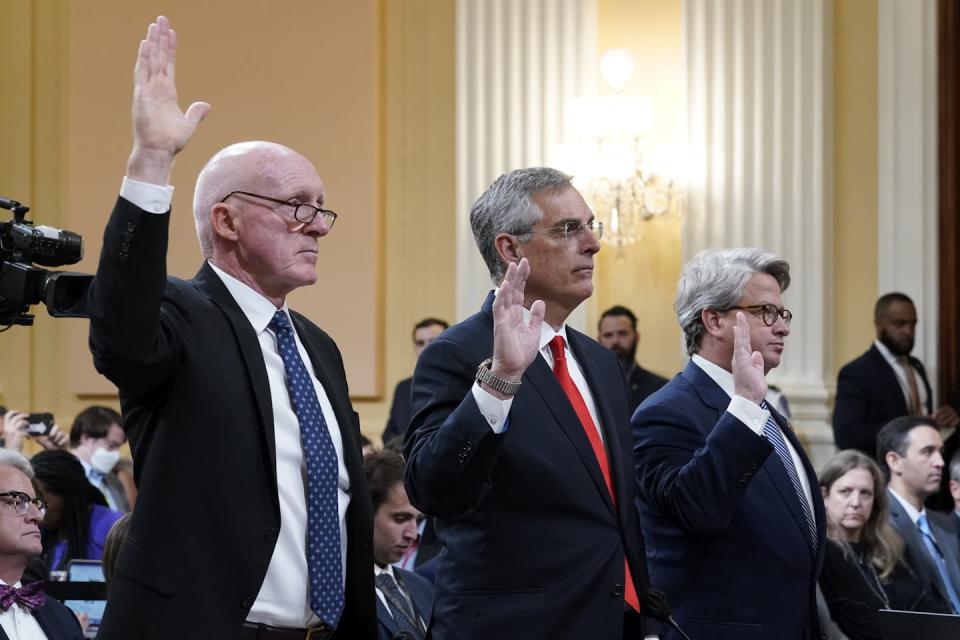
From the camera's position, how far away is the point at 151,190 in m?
2.25

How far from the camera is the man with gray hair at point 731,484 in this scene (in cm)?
323

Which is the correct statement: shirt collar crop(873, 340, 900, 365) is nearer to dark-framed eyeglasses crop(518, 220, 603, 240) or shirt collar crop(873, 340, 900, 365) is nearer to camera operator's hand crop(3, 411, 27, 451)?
camera operator's hand crop(3, 411, 27, 451)

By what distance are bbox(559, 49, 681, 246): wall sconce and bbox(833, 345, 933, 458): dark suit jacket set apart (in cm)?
135

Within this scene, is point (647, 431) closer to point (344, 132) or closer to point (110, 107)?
point (344, 132)

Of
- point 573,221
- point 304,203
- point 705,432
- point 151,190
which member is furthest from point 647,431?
point 151,190

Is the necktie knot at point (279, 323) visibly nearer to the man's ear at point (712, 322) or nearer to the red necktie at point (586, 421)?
the red necktie at point (586, 421)

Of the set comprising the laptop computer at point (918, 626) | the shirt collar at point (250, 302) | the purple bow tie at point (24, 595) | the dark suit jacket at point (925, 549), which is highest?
the shirt collar at point (250, 302)

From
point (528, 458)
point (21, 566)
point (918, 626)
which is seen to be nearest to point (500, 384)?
point (528, 458)

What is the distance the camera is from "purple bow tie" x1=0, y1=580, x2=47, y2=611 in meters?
3.75

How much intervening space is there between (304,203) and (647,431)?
→ 114 cm

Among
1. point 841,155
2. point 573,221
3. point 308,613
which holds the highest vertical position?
point 841,155

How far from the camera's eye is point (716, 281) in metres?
3.62

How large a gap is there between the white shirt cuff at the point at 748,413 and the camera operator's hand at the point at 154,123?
1419 millimetres

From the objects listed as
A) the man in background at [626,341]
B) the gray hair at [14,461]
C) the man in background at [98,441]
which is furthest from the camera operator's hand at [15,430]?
the man in background at [626,341]
